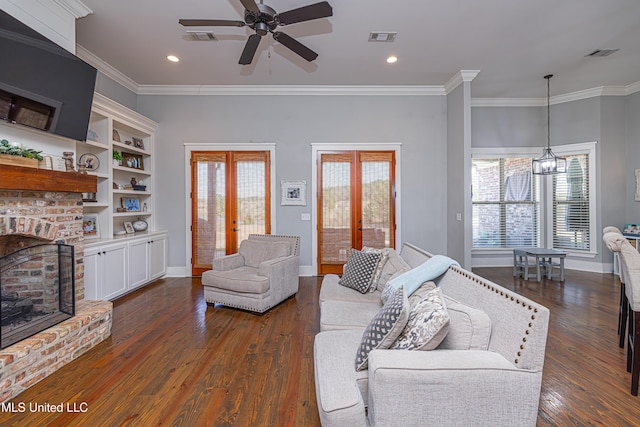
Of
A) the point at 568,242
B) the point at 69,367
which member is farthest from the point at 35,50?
the point at 568,242

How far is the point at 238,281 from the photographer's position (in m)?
3.36

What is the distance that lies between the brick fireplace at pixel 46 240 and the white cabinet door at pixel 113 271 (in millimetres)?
602

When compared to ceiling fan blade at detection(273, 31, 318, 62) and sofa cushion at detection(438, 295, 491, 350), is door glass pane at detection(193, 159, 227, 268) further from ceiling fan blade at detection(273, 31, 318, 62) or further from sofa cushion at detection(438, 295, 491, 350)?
sofa cushion at detection(438, 295, 491, 350)

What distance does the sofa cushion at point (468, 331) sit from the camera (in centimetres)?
139

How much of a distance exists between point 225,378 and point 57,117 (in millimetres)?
2842

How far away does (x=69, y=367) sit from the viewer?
2297 mm

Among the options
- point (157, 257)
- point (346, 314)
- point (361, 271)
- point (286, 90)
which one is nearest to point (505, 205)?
point (361, 271)

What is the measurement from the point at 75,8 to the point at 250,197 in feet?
10.1

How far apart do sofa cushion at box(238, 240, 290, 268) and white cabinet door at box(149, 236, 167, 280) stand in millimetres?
1609

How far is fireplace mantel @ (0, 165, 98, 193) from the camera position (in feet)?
7.30

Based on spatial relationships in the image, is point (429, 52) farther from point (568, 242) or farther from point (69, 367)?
point (69, 367)

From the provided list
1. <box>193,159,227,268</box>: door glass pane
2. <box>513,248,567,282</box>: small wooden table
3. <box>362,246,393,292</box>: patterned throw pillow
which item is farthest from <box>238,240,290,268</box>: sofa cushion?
<box>513,248,567,282</box>: small wooden table

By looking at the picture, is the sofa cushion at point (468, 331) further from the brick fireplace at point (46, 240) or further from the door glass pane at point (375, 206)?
the door glass pane at point (375, 206)

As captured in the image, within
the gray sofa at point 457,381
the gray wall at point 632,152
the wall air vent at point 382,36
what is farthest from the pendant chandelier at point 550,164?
the gray sofa at point 457,381
